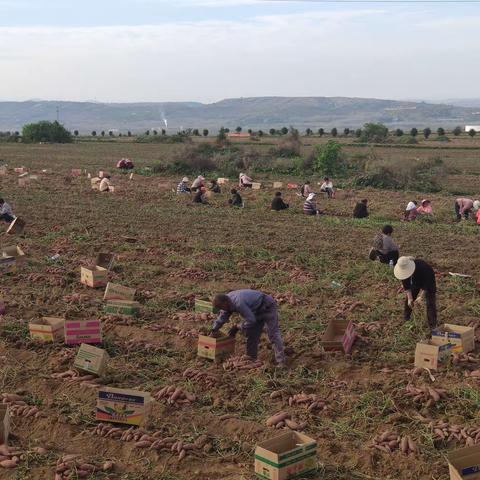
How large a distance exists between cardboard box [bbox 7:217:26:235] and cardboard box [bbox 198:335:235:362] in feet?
26.6

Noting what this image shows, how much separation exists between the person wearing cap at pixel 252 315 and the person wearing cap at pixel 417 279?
1.81 metres

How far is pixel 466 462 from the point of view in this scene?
16.6ft

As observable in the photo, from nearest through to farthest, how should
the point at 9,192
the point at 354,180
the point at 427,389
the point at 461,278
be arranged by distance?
the point at 427,389
the point at 461,278
the point at 9,192
the point at 354,180

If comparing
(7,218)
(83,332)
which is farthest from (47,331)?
(7,218)

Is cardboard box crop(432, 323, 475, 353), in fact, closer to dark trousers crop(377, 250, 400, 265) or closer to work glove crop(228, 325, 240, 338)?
work glove crop(228, 325, 240, 338)

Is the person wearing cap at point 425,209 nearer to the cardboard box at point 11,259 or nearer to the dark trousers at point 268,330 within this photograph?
the cardboard box at point 11,259

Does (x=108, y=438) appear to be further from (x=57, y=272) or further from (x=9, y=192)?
(x=9, y=192)

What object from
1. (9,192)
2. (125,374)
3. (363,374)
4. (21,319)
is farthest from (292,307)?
(9,192)

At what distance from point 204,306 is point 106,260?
3328 mm

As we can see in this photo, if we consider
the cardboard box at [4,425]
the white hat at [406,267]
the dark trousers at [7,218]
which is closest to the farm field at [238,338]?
the cardboard box at [4,425]

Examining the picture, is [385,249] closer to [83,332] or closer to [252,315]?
[252,315]

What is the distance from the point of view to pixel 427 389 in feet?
21.8

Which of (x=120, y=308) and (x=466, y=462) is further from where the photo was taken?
(x=120, y=308)

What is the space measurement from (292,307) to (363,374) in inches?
93.8
